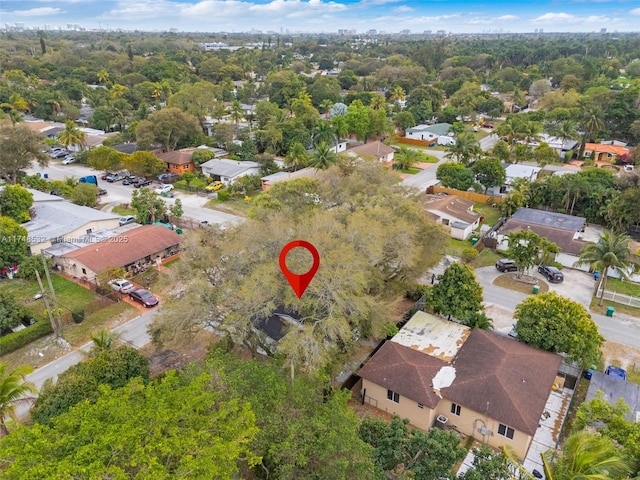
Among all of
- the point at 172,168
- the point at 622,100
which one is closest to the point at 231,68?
the point at 172,168

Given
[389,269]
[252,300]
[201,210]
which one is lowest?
[201,210]

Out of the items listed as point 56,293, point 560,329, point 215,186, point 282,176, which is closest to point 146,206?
point 56,293

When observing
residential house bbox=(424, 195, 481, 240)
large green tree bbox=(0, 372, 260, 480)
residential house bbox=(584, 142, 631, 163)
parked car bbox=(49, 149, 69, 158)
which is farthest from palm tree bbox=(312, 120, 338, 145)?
large green tree bbox=(0, 372, 260, 480)

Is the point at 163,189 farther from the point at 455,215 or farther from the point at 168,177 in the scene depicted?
the point at 455,215

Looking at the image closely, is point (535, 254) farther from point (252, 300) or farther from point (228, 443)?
point (228, 443)

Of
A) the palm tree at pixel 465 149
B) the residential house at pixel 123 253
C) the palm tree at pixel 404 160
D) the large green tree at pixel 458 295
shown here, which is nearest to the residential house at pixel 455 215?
the palm tree at pixel 465 149

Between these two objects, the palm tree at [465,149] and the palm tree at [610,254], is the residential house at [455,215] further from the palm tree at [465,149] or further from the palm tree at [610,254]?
the palm tree at [465,149]

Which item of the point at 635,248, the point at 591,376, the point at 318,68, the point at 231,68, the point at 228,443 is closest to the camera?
the point at 228,443

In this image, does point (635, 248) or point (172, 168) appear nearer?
point (635, 248)
